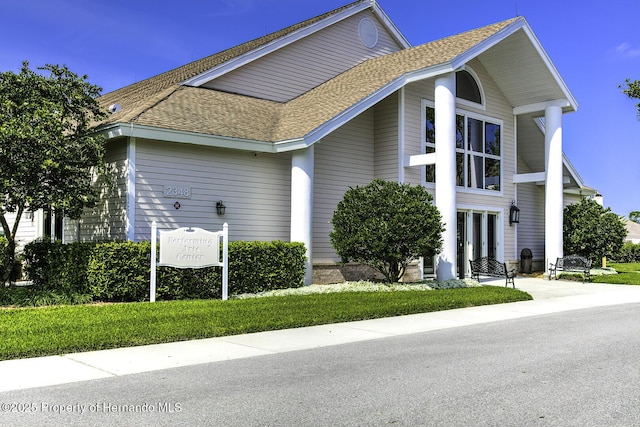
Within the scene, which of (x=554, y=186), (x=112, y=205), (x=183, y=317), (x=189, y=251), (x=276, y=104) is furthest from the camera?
(x=554, y=186)

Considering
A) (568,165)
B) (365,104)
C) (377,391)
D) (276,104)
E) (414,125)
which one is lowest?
(377,391)

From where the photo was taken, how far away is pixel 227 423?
4.71m

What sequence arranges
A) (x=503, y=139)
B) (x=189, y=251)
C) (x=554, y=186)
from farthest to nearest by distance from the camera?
1. (x=503, y=139)
2. (x=554, y=186)
3. (x=189, y=251)

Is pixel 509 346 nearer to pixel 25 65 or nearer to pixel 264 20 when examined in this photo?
pixel 25 65

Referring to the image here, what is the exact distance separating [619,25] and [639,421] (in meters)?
19.4

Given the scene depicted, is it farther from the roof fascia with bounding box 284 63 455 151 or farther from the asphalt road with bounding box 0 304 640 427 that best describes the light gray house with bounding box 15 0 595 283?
the asphalt road with bounding box 0 304 640 427

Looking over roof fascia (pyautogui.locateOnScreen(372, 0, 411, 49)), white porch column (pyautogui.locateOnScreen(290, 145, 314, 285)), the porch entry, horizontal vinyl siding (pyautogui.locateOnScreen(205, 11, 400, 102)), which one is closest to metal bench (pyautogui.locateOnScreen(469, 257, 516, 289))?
the porch entry

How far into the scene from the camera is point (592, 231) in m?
21.1

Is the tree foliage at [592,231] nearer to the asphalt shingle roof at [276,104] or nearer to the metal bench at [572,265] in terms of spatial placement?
the metal bench at [572,265]

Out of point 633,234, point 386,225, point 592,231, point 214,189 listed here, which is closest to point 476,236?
point 592,231

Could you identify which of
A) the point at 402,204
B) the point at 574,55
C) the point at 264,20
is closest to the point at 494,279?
the point at 402,204

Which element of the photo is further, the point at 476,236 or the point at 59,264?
the point at 476,236

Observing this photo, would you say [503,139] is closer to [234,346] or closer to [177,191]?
[177,191]

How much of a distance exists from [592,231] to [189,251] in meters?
14.9
